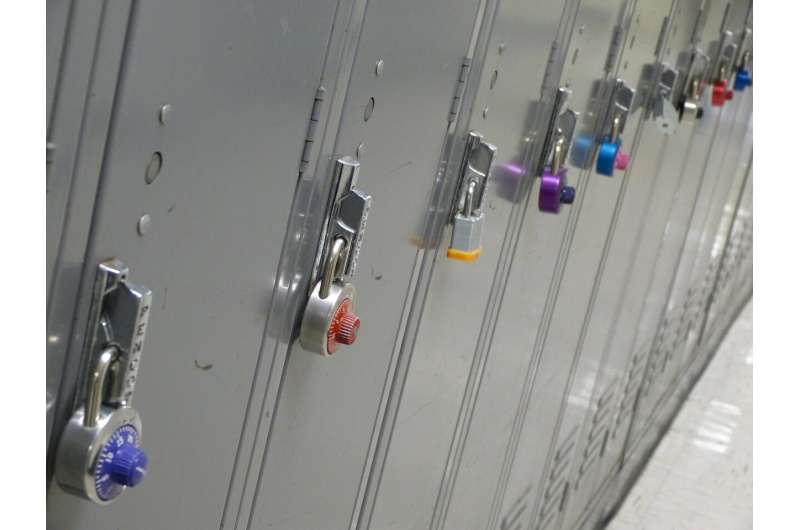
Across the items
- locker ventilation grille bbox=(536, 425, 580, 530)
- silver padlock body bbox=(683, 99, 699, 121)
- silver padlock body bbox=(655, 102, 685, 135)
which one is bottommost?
locker ventilation grille bbox=(536, 425, 580, 530)

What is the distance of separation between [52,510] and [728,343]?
6299 millimetres

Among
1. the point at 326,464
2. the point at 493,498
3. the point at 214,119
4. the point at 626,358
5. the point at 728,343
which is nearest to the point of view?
the point at 214,119

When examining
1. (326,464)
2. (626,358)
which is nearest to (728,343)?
(626,358)

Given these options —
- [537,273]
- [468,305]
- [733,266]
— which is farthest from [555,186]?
[733,266]

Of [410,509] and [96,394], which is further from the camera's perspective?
[410,509]

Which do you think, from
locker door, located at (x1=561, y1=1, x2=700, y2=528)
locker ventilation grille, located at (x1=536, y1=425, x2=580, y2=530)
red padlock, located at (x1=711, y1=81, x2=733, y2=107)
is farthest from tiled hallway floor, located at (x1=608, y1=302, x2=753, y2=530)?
red padlock, located at (x1=711, y1=81, x2=733, y2=107)

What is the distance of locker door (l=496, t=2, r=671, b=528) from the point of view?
109 inches

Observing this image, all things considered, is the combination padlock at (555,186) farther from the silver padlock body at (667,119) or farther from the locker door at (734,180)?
the locker door at (734,180)

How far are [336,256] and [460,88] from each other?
0.42m

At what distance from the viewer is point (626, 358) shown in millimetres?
4023

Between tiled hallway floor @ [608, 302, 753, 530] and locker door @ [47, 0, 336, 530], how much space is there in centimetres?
377

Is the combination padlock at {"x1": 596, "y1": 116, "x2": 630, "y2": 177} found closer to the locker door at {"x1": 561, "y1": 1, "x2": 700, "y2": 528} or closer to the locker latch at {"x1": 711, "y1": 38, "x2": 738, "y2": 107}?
the locker door at {"x1": 561, "y1": 1, "x2": 700, "y2": 528}

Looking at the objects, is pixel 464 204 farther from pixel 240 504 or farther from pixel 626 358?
pixel 626 358

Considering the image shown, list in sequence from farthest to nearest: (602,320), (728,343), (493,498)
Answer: (728,343) → (602,320) → (493,498)
